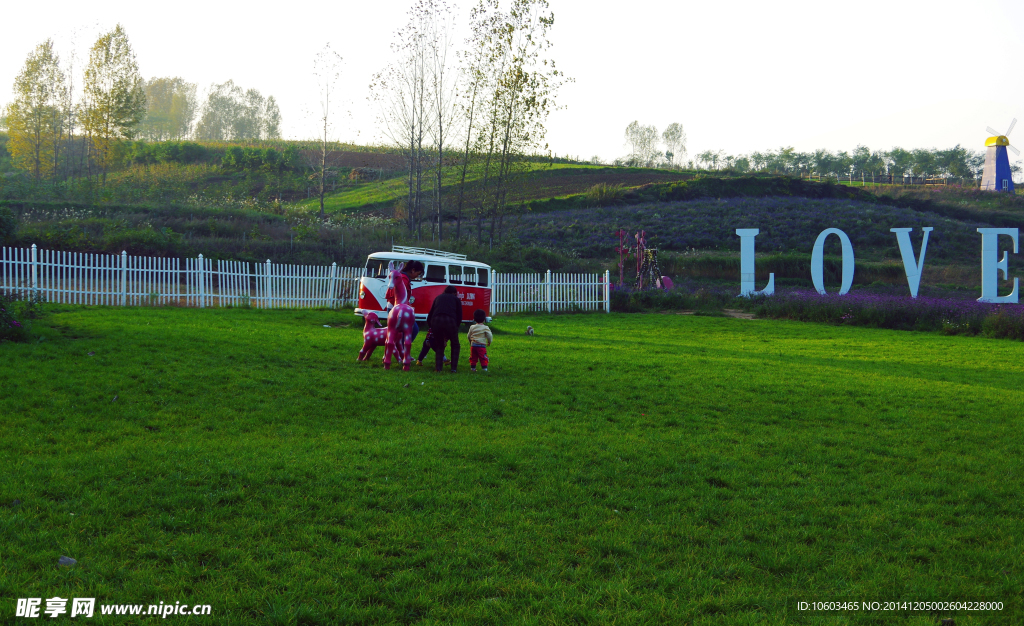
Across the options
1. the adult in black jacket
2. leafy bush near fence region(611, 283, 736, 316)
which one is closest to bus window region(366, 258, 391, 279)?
the adult in black jacket

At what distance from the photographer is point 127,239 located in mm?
22359

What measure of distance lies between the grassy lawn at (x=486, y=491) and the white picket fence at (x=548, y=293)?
12753 mm

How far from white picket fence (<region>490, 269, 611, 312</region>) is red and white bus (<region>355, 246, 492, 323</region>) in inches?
162

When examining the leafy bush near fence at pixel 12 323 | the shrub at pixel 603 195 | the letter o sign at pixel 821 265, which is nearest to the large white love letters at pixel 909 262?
the letter o sign at pixel 821 265

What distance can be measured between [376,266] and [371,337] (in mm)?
6803

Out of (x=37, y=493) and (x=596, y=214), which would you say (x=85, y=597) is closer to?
(x=37, y=493)

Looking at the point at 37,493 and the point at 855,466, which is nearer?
the point at 37,493

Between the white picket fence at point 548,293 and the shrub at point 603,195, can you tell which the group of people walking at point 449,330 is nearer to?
the white picket fence at point 548,293

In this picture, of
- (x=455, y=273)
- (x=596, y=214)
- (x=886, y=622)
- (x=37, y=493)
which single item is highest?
(x=596, y=214)

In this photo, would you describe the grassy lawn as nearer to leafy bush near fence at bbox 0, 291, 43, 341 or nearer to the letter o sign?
leafy bush near fence at bbox 0, 291, 43, 341

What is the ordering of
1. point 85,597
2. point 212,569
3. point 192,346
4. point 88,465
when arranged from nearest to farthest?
point 85,597
point 212,569
point 88,465
point 192,346

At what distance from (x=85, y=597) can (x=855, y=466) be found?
590 centimetres

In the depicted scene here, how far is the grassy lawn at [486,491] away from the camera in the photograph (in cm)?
347

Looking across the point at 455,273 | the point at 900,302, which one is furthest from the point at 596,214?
the point at 455,273
